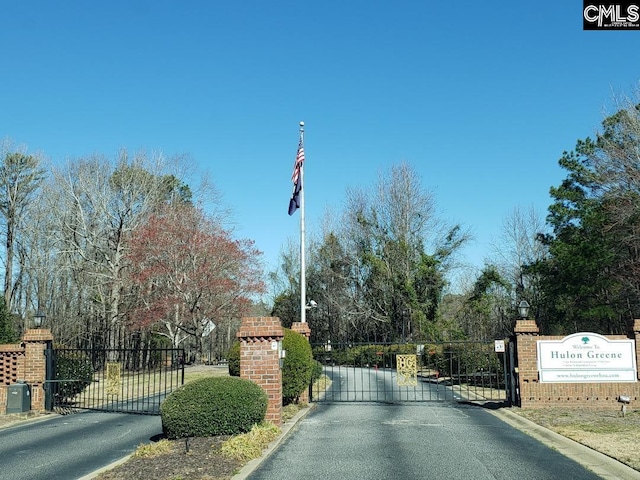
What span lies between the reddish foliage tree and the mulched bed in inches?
1021

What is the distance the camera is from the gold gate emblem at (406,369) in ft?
57.2

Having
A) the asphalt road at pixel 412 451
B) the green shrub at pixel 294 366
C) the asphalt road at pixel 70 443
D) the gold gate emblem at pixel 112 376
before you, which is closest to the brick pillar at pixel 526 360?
the asphalt road at pixel 412 451

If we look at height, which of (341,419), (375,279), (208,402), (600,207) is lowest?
(341,419)

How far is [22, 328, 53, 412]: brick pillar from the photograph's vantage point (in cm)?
1681

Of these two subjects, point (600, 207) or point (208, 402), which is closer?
point (208, 402)

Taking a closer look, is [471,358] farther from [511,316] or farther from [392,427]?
[511,316]

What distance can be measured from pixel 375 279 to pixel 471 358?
24.7 metres

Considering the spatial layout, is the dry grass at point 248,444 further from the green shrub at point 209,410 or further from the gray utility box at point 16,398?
the gray utility box at point 16,398

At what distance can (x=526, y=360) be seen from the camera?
52.6ft

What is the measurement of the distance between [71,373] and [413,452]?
39.4 ft

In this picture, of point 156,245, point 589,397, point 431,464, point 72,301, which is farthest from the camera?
point 72,301

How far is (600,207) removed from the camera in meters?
34.4

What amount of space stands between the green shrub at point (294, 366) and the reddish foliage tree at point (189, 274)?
19.4m

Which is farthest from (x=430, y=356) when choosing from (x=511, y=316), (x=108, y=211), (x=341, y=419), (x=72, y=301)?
(x=72, y=301)
